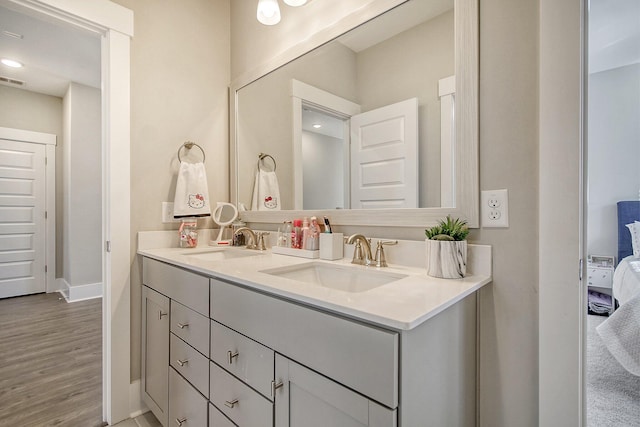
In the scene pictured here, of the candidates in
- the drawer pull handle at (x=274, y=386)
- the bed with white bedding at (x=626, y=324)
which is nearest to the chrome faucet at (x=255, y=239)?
the drawer pull handle at (x=274, y=386)

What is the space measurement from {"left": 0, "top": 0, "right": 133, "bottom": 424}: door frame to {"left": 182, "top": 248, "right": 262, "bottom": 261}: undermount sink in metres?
0.35

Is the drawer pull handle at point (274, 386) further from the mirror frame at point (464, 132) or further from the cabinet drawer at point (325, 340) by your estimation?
the mirror frame at point (464, 132)

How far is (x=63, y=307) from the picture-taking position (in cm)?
342

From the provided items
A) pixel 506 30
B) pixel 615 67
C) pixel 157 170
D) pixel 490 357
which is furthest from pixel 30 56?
pixel 615 67

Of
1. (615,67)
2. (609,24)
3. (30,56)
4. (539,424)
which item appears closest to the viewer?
(539,424)

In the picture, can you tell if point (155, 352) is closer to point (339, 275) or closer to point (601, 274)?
point (339, 275)

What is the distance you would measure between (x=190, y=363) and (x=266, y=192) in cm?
100

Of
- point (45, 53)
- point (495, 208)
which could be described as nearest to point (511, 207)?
point (495, 208)

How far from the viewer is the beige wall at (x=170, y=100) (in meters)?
1.69

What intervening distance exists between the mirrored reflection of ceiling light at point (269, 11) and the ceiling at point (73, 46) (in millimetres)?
1386

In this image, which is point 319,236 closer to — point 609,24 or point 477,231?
point 477,231

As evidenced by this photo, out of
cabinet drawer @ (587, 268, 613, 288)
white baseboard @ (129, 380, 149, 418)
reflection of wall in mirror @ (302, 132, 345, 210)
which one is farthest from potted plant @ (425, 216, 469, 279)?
cabinet drawer @ (587, 268, 613, 288)

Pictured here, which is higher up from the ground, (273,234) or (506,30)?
(506,30)

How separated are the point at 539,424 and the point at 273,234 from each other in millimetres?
1375
